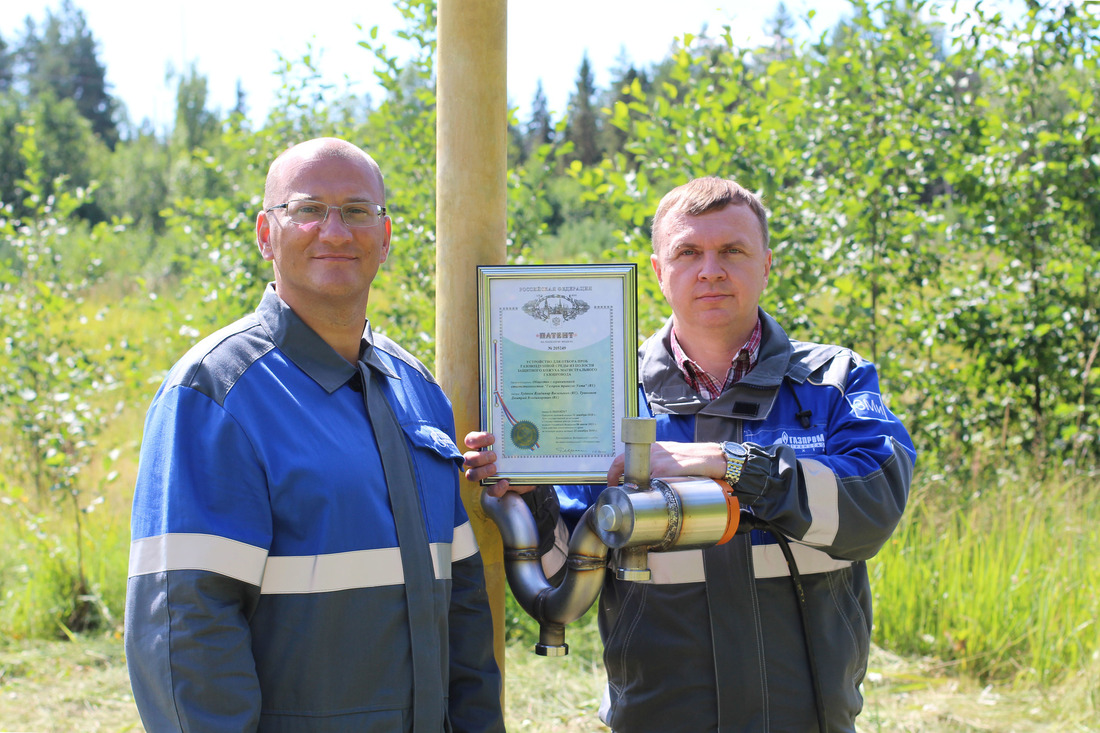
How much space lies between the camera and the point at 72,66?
236 feet

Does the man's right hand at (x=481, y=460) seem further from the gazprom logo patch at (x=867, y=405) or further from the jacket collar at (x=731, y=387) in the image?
the gazprom logo patch at (x=867, y=405)

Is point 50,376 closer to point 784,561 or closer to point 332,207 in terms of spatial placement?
point 332,207

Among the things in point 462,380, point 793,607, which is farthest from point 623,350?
point 793,607

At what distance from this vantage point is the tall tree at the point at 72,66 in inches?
2751

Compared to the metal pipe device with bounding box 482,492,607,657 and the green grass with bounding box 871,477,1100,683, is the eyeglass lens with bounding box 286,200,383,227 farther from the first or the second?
the green grass with bounding box 871,477,1100,683

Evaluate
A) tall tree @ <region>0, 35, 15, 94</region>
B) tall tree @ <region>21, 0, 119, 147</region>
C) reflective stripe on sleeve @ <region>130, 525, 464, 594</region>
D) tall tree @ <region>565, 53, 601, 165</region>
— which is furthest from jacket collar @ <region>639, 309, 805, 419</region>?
tall tree @ <region>0, 35, 15, 94</region>

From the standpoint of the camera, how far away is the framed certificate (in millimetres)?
2311

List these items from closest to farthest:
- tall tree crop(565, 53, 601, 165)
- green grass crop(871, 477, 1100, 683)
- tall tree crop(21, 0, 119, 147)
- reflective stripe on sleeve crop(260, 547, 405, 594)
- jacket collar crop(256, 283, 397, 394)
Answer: reflective stripe on sleeve crop(260, 547, 405, 594), jacket collar crop(256, 283, 397, 394), green grass crop(871, 477, 1100, 683), tall tree crop(565, 53, 601, 165), tall tree crop(21, 0, 119, 147)

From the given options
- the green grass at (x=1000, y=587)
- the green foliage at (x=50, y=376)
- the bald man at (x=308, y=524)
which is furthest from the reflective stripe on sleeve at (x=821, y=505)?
the green foliage at (x=50, y=376)

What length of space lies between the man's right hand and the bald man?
9cm

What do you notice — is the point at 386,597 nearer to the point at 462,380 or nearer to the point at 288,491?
the point at 288,491

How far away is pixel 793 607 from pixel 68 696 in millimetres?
3979

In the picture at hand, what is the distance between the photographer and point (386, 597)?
6.31 ft

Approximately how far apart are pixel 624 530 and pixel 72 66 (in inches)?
3302
